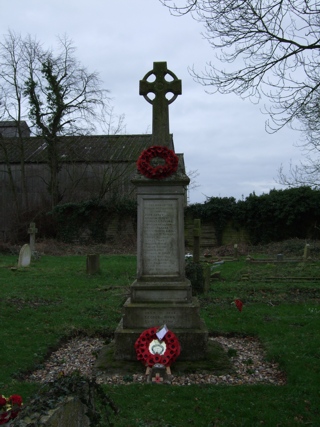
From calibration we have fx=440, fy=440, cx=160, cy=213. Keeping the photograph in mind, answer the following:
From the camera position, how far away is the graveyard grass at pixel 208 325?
4438 mm

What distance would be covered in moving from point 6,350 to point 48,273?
8783 mm

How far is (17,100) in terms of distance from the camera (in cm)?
2909

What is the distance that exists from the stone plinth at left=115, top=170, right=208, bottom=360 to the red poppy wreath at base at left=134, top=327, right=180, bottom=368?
0.40 metres

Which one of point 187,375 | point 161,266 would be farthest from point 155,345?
point 161,266

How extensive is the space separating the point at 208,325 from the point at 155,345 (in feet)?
7.97

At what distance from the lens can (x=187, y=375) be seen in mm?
5695

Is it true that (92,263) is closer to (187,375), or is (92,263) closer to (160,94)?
(160,94)

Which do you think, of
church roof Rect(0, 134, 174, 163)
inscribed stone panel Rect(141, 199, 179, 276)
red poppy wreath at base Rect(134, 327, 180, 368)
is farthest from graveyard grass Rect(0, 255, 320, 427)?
church roof Rect(0, 134, 174, 163)

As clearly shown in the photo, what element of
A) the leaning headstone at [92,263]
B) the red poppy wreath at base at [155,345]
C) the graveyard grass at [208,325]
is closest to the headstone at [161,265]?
the red poppy wreath at base at [155,345]

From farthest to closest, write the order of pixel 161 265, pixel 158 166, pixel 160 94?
pixel 160 94 → pixel 161 265 → pixel 158 166

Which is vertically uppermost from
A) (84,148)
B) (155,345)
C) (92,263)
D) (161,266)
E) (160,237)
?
(84,148)

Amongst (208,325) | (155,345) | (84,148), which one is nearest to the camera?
(155,345)

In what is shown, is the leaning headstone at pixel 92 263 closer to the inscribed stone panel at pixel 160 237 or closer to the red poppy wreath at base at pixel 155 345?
the inscribed stone panel at pixel 160 237

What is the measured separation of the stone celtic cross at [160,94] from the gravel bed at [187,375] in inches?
135
